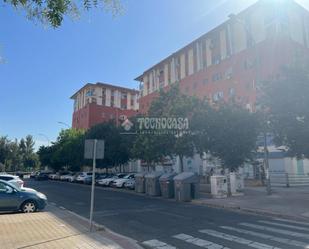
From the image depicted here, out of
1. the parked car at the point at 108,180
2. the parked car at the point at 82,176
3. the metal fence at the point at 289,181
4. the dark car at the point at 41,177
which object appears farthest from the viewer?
the dark car at the point at 41,177

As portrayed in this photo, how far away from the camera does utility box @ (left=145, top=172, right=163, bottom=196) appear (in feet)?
73.0

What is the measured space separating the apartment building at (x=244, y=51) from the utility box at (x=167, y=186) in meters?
14.8

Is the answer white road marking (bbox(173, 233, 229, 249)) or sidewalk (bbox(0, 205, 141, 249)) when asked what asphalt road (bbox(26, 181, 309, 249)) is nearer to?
white road marking (bbox(173, 233, 229, 249))

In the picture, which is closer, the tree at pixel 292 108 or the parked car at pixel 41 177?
the tree at pixel 292 108

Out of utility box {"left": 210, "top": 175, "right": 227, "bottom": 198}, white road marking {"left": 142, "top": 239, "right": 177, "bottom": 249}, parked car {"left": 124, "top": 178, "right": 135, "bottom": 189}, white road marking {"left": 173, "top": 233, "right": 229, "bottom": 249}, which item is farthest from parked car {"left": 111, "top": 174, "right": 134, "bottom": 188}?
white road marking {"left": 142, "top": 239, "right": 177, "bottom": 249}

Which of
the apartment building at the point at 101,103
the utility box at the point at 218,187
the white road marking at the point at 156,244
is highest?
the apartment building at the point at 101,103

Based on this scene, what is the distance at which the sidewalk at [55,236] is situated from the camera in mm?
7367

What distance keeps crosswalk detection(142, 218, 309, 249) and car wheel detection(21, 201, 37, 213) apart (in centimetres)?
765

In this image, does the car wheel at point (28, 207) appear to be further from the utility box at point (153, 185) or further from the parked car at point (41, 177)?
the parked car at point (41, 177)

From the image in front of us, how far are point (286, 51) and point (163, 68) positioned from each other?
27.1 m

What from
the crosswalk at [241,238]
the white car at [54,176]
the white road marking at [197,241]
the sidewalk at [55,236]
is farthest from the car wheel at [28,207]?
the white car at [54,176]

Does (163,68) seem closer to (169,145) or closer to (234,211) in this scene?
(169,145)

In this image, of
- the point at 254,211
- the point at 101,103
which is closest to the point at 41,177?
the point at 101,103

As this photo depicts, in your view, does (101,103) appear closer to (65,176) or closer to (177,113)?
(65,176)
